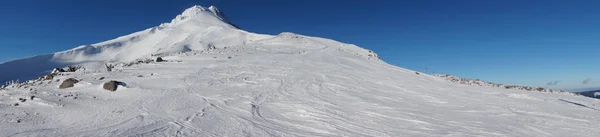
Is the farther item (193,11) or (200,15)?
(193,11)

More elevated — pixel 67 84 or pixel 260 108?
pixel 67 84

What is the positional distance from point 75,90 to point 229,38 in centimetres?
5625

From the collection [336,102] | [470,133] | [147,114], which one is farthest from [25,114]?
[470,133]

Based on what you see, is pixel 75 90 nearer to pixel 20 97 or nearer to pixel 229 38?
pixel 20 97

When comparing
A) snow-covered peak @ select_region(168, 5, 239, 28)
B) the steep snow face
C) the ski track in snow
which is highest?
snow-covered peak @ select_region(168, 5, 239, 28)

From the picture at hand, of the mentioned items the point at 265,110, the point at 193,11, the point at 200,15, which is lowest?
the point at 265,110

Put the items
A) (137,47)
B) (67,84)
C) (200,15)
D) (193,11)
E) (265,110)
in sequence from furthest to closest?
1. (193,11)
2. (200,15)
3. (137,47)
4. (67,84)
5. (265,110)

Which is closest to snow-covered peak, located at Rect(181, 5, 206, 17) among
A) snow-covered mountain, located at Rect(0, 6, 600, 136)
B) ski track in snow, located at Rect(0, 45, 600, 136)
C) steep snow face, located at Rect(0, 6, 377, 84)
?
steep snow face, located at Rect(0, 6, 377, 84)

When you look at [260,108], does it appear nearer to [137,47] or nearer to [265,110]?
[265,110]

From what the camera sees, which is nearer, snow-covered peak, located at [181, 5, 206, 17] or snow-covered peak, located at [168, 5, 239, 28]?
snow-covered peak, located at [168, 5, 239, 28]

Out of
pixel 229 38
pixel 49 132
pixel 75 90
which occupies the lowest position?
pixel 49 132

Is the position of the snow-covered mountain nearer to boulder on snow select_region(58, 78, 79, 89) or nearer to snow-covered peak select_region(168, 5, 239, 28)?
boulder on snow select_region(58, 78, 79, 89)

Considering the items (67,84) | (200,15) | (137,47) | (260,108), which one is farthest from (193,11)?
(260,108)

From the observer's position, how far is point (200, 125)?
8453 millimetres
